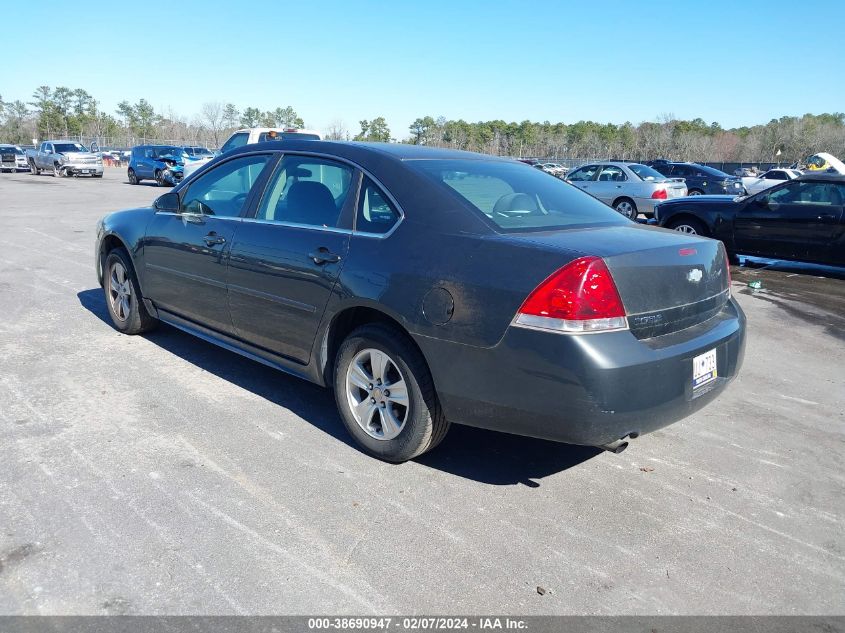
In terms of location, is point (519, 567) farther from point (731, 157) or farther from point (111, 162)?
point (731, 157)

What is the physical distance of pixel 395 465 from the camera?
3.65 meters

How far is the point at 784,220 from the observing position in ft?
34.4

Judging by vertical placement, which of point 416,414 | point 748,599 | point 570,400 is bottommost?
point 748,599

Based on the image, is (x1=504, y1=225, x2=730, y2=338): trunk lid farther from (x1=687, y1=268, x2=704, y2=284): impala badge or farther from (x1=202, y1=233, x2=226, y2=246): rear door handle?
(x1=202, y1=233, x2=226, y2=246): rear door handle

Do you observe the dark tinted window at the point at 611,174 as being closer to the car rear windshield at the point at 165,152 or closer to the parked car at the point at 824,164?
the parked car at the point at 824,164

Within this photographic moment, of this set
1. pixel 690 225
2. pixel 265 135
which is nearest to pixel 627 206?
pixel 690 225

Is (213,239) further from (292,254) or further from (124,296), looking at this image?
(124,296)

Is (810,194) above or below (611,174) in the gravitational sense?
below

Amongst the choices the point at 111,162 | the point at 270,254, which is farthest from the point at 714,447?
the point at 111,162

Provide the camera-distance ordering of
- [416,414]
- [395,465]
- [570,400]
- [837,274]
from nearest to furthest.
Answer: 1. [570,400]
2. [416,414]
3. [395,465]
4. [837,274]

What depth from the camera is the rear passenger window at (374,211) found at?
361cm

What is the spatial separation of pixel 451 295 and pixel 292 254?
3.97 feet

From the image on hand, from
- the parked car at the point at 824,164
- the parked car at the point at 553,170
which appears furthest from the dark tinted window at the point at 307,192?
the parked car at the point at 824,164

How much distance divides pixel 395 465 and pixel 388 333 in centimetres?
74
